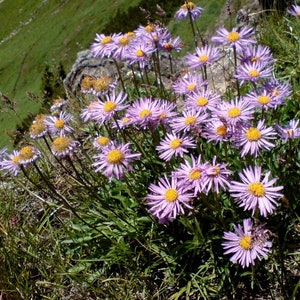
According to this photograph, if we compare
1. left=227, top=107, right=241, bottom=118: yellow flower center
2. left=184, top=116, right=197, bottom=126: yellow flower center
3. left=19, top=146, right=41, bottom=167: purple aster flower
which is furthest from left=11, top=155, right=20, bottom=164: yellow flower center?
left=227, top=107, right=241, bottom=118: yellow flower center

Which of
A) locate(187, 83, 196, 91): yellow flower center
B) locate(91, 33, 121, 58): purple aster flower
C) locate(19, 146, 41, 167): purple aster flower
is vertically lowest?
locate(187, 83, 196, 91): yellow flower center

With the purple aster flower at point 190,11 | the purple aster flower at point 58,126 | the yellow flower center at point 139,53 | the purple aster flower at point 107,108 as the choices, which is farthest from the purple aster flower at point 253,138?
the purple aster flower at point 190,11

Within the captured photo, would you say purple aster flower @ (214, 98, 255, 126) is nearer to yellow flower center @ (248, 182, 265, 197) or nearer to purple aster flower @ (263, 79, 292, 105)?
purple aster flower @ (263, 79, 292, 105)

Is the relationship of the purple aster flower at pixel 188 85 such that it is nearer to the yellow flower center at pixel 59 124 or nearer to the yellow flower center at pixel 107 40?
the yellow flower center at pixel 107 40

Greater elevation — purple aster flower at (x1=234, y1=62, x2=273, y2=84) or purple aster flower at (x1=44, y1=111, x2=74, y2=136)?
purple aster flower at (x1=44, y1=111, x2=74, y2=136)

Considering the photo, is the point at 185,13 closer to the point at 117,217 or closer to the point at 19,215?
the point at 117,217

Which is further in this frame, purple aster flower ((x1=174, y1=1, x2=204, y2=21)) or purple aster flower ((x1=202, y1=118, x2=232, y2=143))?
purple aster flower ((x1=174, y1=1, x2=204, y2=21))

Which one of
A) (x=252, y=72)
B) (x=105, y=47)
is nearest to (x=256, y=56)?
(x=252, y=72)
